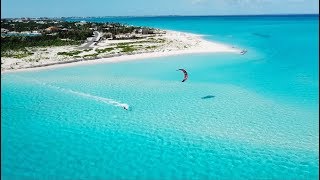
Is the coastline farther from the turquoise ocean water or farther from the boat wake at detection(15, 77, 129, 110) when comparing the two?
the boat wake at detection(15, 77, 129, 110)

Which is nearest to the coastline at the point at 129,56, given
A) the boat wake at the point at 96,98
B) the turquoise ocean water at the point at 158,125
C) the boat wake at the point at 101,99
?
the turquoise ocean water at the point at 158,125

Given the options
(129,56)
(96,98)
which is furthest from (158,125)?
(129,56)

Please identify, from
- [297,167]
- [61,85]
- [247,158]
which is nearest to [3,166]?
[247,158]

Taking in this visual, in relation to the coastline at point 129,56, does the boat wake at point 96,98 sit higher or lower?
lower

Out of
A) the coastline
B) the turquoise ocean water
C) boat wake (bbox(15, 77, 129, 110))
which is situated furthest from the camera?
the coastline

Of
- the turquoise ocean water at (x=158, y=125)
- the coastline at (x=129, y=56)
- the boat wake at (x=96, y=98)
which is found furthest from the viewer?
the coastline at (x=129, y=56)

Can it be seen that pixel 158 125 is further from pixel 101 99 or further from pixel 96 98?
pixel 96 98

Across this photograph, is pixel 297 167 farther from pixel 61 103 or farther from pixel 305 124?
pixel 61 103

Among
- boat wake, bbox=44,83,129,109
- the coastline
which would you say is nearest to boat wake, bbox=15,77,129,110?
boat wake, bbox=44,83,129,109

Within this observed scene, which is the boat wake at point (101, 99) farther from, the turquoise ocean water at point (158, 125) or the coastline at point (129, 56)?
the coastline at point (129, 56)
